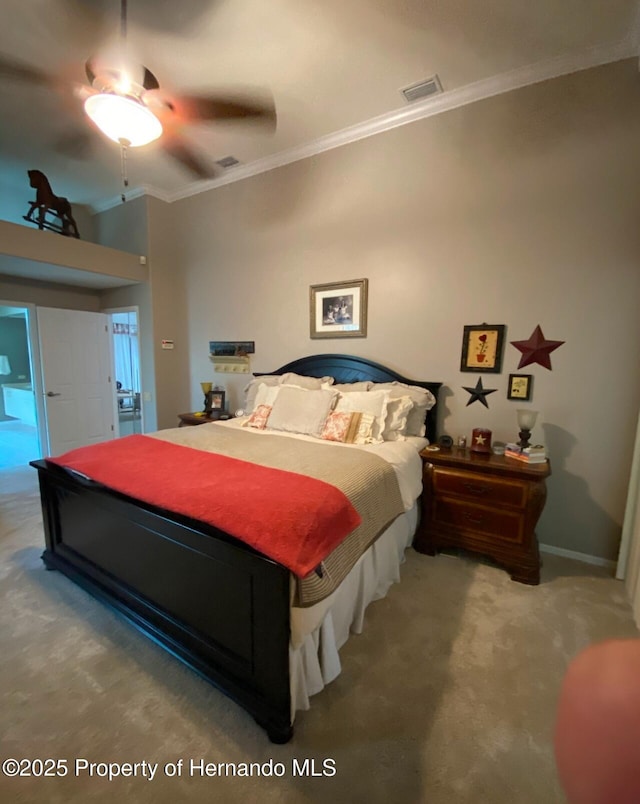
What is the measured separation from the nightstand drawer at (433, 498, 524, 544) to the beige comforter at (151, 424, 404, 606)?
0.51m

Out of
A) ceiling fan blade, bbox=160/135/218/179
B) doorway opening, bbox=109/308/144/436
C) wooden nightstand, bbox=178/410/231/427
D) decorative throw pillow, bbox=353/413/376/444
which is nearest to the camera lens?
ceiling fan blade, bbox=160/135/218/179

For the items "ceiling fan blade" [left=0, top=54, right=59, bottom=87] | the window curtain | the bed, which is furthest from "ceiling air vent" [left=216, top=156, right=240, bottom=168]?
the window curtain

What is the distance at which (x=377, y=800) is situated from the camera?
1.15 metres

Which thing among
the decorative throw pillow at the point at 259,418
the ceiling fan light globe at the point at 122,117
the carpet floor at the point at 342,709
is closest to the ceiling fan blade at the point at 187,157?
the ceiling fan light globe at the point at 122,117

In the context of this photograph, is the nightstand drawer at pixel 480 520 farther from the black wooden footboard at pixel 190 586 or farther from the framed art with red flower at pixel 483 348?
the black wooden footboard at pixel 190 586

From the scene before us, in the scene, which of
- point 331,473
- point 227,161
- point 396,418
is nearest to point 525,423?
point 396,418

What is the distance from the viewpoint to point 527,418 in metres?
2.37

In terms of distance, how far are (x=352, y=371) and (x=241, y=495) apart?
192cm

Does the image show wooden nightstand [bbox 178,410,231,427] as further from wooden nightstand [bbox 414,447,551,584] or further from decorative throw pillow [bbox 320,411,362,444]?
wooden nightstand [bbox 414,447,551,584]

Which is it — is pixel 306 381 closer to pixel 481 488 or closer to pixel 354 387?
pixel 354 387

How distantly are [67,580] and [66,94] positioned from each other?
3426 mm

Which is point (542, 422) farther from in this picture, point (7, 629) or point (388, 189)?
point (7, 629)

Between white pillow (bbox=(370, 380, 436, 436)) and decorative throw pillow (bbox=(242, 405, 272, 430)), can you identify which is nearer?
white pillow (bbox=(370, 380, 436, 436))

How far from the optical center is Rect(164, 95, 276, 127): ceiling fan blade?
2031 millimetres
